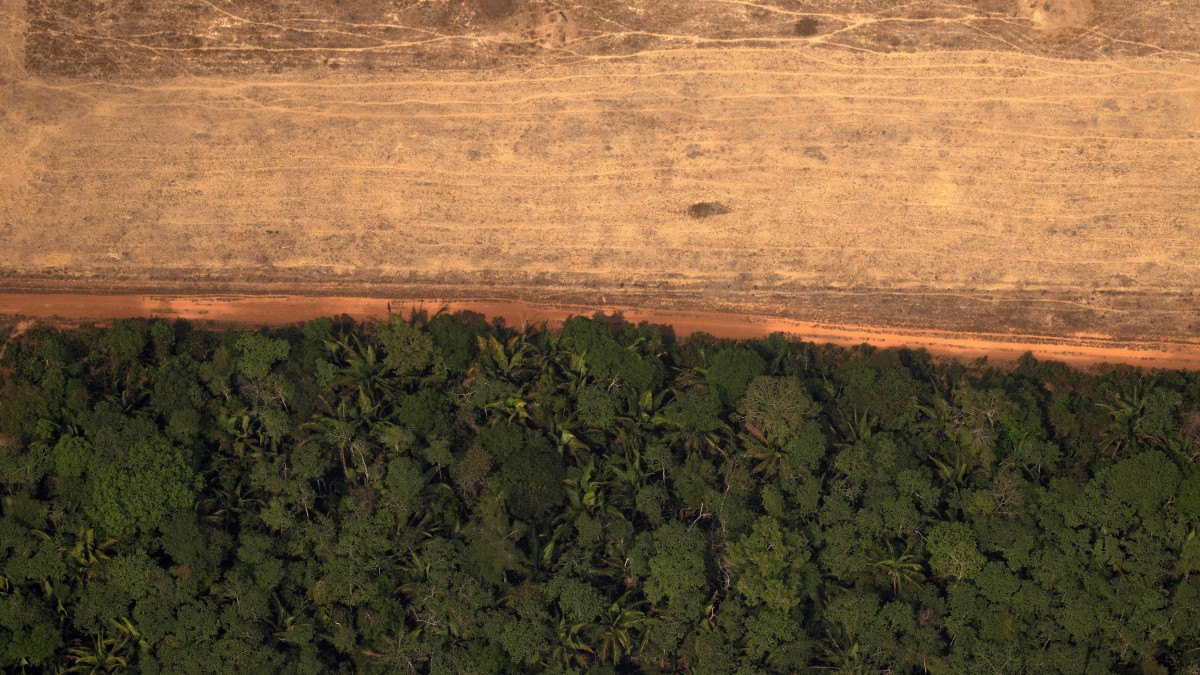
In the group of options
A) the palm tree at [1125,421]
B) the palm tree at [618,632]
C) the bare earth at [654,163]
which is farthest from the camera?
the bare earth at [654,163]

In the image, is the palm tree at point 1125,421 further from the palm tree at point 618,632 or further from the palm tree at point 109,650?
the palm tree at point 109,650

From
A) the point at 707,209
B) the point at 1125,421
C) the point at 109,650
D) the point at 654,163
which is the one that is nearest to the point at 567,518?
the point at 707,209

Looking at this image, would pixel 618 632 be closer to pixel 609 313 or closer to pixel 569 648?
pixel 569 648

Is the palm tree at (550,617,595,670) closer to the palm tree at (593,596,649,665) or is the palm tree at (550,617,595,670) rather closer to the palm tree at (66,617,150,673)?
the palm tree at (593,596,649,665)

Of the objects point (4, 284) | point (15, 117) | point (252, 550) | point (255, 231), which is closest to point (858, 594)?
point (252, 550)

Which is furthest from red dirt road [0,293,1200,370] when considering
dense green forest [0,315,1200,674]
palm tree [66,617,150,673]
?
palm tree [66,617,150,673]

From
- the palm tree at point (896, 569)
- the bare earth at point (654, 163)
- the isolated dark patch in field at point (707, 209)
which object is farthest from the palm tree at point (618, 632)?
the isolated dark patch in field at point (707, 209)
